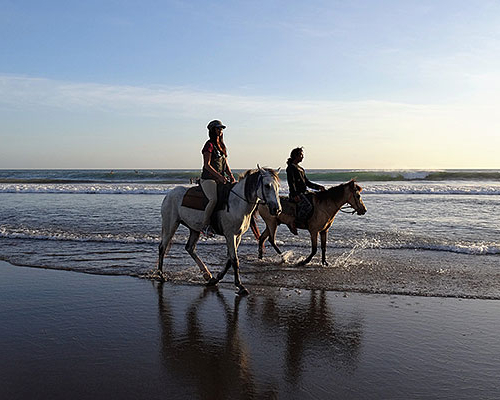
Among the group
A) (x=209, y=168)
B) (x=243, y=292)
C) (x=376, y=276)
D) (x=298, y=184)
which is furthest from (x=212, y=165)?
(x=376, y=276)

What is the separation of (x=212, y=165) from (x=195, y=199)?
67 centimetres

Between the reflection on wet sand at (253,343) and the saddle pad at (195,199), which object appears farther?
the saddle pad at (195,199)

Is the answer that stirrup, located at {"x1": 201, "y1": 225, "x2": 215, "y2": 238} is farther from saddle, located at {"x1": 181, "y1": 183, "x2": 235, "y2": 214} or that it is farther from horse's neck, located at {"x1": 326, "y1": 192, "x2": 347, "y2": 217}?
horse's neck, located at {"x1": 326, "y1": 192, "x2": 347, "y2": 217}

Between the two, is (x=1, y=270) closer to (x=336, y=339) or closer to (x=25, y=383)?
(x=25, y=383)

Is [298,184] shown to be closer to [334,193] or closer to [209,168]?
[334,193]

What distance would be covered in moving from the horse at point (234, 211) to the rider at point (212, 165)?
163 mm

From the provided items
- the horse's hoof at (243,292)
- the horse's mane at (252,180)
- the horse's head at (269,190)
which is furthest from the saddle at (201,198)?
the horse's hoof at (243,292)

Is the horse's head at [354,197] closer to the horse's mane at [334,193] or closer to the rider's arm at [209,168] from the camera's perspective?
the horse's mane at [334,193]

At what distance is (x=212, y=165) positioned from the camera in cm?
700

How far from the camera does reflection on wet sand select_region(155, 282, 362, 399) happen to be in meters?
3.61

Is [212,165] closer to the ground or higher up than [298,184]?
higher up

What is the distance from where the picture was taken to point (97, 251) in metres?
9.84

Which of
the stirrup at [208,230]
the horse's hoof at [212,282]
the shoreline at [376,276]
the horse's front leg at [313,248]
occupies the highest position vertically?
the stirrup at [208,230]

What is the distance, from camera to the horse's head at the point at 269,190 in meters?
5.83
